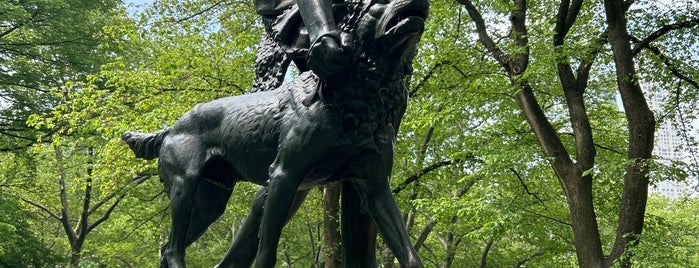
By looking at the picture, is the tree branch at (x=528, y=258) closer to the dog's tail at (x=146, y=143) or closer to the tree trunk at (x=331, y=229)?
the tree trunk at (x=331, y=229)

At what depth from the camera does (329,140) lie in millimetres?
3326

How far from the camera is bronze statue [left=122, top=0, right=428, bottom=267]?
3.25 metres

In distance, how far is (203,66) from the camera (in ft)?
52.1

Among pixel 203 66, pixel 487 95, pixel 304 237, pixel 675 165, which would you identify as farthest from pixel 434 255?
pixel 675 165

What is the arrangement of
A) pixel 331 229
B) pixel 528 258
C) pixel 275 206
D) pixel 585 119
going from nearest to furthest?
pixel 275 206 → pixel 585 119 → pixel 331 229 → pixel 528 258

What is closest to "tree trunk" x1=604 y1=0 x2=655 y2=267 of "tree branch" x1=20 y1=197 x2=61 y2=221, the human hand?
the human hand

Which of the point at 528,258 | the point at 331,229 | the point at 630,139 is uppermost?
the point at 528,258

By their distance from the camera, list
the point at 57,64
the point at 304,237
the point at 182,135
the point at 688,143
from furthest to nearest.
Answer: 1. the point at 304,237
2. the point at 57,64
3. the point at 688,143
4. the point at 182,135

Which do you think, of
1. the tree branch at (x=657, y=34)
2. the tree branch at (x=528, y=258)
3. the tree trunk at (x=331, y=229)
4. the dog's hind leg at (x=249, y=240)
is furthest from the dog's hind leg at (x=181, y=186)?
the tree branch at (x=528, y=258)

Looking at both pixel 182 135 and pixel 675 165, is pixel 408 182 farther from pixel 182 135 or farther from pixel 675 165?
pixel 182 135

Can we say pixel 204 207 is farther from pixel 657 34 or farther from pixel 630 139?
pixel 657 34

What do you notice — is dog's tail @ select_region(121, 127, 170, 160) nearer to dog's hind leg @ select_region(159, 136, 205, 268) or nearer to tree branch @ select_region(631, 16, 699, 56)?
dog's hind leg @ select_region(159, 136, 205, 268)

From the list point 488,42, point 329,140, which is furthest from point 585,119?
point 329,140

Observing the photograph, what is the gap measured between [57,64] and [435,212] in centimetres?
1131
